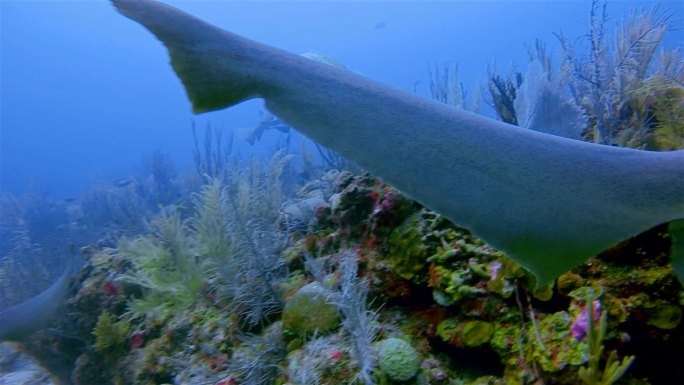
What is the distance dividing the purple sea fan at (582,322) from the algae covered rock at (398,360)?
2.81 ft

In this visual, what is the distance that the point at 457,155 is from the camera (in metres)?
1.54

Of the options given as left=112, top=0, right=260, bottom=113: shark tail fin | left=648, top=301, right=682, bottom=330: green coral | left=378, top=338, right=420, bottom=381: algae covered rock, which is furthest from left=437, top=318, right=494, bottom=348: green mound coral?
Answer: left=112, top=0, right=260, bottom=113: shark tail fin

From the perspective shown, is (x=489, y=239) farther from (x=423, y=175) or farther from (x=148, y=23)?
(x=148, y=23)

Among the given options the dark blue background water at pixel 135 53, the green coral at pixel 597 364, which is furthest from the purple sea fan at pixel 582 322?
the dark blue background water at pixel 135 53

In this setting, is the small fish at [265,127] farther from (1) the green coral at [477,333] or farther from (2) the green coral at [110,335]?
(1) the green coral at [477,333]

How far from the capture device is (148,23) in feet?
5.14

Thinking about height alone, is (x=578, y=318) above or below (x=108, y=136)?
below

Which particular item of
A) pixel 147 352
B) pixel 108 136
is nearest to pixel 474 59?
pixel 108 136

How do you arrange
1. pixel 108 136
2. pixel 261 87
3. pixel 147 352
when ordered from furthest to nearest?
pixel 108 136
pixel 147 352
pixel 261 87

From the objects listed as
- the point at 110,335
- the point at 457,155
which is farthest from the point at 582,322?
the point at 110,335

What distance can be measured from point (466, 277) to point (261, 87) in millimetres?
1675

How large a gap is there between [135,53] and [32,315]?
132 m

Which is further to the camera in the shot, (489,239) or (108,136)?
(108,136)

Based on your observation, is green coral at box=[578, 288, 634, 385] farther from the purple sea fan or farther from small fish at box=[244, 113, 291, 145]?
small fish at box=[244, 113, 291, 145]
